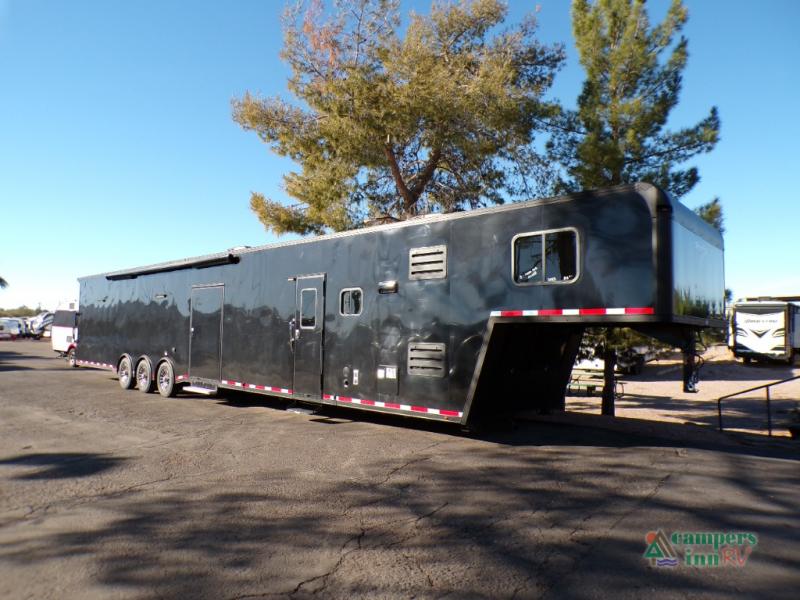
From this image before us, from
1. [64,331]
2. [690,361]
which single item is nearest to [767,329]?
[690,361]

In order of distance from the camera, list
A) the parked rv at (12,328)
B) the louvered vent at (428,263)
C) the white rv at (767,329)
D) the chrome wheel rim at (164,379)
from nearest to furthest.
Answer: the louvered vent at (428,263)
the chrome wheel rim at (164,379)
the white rv at (767,329)
the parked rv at (12,328)

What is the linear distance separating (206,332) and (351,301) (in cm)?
440

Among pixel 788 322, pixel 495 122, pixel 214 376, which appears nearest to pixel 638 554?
pixel 214 376

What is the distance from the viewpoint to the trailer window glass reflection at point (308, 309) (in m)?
9.44

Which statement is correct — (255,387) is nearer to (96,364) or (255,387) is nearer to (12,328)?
(96,364)

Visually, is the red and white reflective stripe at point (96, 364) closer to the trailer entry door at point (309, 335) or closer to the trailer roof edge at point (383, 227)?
the trailer roof edge at point (383, 227)

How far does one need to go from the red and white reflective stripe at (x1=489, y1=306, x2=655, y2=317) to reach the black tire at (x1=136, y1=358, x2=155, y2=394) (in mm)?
9624

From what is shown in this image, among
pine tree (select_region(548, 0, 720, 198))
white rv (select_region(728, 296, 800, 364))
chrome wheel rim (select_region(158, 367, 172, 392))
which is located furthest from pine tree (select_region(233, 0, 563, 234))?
white rv (select_region(728, 296, 800, 364))

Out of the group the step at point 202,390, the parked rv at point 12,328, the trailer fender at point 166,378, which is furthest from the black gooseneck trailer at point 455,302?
the parked rv at point 12,328

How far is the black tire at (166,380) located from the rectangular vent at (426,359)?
705cm

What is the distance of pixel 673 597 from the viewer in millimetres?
3391

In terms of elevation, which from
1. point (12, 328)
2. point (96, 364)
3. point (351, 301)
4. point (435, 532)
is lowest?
point (435, 532)

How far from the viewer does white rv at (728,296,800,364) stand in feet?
90.1

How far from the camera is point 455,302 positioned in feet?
24.8
